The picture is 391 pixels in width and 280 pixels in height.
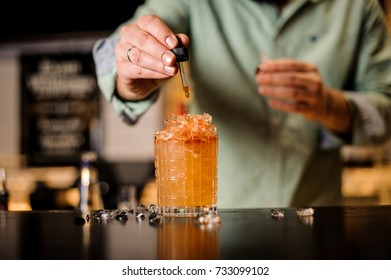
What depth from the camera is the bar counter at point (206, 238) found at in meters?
0.71

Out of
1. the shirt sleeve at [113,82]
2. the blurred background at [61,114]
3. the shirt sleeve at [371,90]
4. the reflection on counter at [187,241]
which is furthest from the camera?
the blurred background at [61,114]

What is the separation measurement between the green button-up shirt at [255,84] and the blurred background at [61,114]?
125 inches

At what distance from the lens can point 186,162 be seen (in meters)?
1.29

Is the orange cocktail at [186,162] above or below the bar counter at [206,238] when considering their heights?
above

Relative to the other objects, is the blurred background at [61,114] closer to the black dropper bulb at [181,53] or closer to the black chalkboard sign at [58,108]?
the black chalkboard sign at [58,108]

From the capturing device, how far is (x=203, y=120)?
128cm

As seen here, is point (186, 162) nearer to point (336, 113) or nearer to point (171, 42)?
point (171, 42)

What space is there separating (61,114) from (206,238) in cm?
502

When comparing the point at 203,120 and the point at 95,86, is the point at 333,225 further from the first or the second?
the point at 95,86

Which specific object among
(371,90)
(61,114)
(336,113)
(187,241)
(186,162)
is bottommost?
(187,241)

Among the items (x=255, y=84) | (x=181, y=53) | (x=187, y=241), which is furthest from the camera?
(x=255, y=84)

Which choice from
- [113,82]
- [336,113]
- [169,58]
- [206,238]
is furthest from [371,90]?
[206,238]

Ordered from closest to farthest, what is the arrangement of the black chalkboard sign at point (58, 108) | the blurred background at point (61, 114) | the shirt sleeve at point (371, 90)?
the shirt sleeve at point (371, 90) < the blurred background at point (61, 114) < the black chalkboard sign at point (58, 108)

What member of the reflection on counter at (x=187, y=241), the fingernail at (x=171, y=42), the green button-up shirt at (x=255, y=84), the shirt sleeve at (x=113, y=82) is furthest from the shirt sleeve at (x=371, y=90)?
the reflection on counter at (x=187, y=241)
